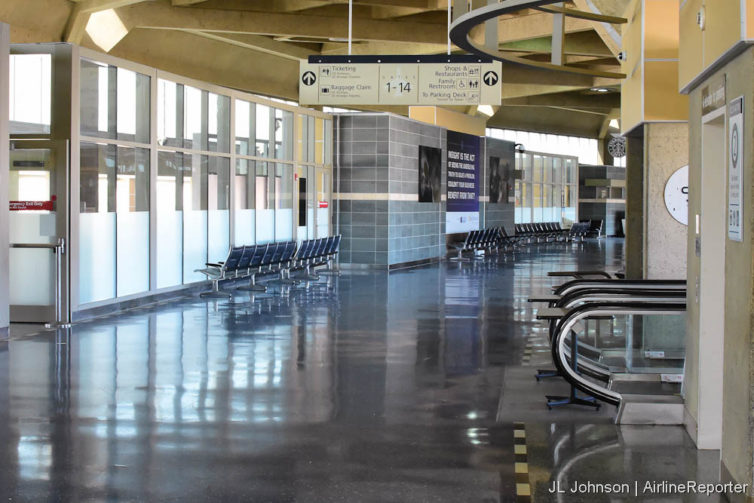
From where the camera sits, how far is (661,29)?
363 inches

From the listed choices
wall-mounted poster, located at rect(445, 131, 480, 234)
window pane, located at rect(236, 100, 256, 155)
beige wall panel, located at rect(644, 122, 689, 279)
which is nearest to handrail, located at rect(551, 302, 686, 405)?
beige wall panel, located at rect(644, 122, 689, 279)

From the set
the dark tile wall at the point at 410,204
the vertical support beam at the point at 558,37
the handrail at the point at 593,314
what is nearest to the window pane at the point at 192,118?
the dark tile wall at the point at 410,204

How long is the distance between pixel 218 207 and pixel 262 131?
2.46m

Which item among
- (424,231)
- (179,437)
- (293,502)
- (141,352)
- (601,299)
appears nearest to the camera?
(293,502)

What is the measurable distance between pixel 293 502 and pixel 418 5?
16.6 m

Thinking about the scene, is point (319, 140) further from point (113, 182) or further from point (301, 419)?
point (301, 419)

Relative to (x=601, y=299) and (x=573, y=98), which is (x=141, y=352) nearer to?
(x=601, y=299)

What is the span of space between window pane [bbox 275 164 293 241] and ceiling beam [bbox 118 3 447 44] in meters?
3.19

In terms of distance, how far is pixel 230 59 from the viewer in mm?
25000

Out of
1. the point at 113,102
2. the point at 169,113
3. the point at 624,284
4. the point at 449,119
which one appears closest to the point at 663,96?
the point at 624,284

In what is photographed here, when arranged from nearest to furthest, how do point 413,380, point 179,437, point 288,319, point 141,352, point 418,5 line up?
1. point 179,437
2. point 413,380
3. point 141,352
4. point 288,319
5. point 418,5

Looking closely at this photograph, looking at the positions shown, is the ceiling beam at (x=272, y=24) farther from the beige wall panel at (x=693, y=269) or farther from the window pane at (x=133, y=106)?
the beige wall panel at (x=693, y=269)

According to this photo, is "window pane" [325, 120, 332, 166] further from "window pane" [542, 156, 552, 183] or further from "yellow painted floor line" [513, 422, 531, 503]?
"window pane" [542, 156, 552, 183]

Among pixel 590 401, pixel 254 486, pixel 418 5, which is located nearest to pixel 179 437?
pixel 254 486
